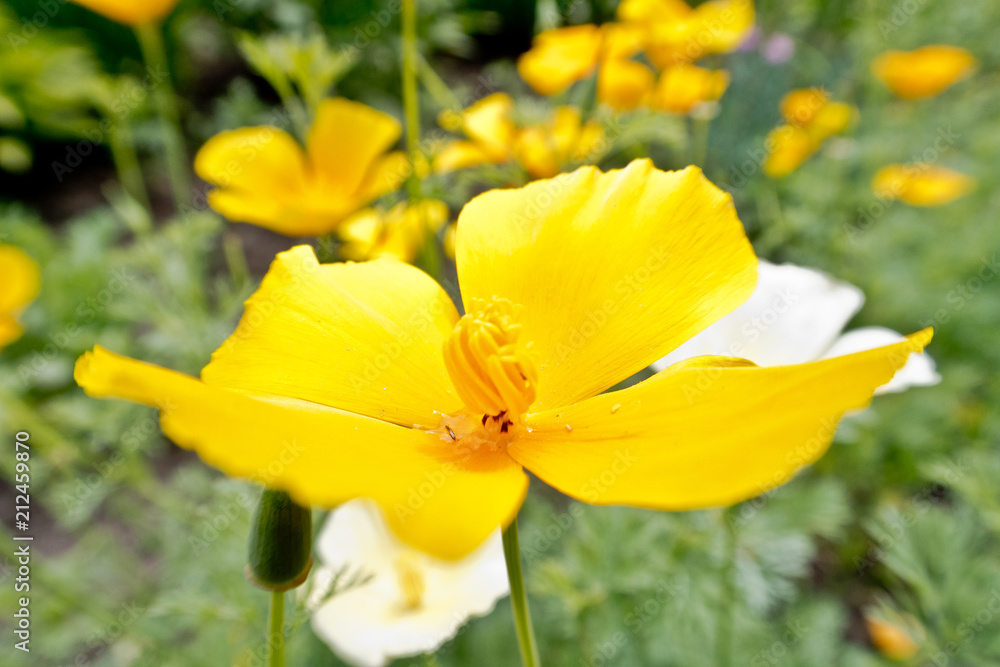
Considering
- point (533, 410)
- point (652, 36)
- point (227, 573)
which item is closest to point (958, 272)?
point (652, 36)

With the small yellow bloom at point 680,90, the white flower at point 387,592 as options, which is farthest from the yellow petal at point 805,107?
the white flower at point 387,592

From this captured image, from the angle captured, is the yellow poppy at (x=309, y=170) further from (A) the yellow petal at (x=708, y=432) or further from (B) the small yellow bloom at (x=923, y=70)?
(B) the small yellow bloom at (x=923, y=70)

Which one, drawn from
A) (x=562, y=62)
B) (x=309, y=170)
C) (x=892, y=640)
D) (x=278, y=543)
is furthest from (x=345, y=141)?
(x=892, y=640)

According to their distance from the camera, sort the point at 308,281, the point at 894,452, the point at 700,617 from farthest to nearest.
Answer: the point at 894,452 < the point at 700,617 < the point at 308,281

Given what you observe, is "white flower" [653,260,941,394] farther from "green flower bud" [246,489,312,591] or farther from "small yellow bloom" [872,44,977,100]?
"small yellow bloom" [872,44,977,100]

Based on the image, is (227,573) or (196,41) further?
(196,41)

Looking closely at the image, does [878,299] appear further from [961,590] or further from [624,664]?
[624,664]

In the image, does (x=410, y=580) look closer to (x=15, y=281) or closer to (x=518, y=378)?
(x=518, y=378)
